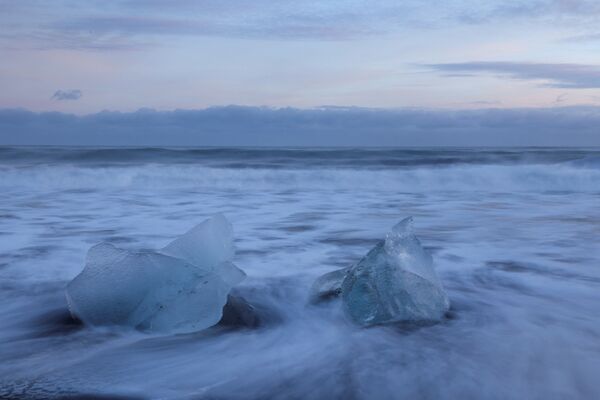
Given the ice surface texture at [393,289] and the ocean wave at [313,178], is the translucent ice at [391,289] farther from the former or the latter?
the ocean wave at [313,178]

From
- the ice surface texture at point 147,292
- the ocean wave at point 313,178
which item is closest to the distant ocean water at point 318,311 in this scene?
the ice surface texture at point 147,292

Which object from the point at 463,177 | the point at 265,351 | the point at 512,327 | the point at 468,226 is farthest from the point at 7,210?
the point at 463,177

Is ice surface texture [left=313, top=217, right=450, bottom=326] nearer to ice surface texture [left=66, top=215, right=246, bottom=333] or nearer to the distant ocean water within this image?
the distant ocean water

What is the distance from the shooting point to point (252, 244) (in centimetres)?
414

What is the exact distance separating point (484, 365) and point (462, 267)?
1.58m

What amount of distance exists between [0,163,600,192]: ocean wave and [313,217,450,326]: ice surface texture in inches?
308

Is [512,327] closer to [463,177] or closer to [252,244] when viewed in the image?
[252,244]

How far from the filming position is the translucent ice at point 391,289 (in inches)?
88.4

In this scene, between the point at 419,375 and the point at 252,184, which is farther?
the point at 252,184

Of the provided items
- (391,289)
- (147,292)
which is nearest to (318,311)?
(391,289)

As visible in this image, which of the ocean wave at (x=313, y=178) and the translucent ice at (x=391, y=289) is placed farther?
the ocean wave at (x=313, y=178)

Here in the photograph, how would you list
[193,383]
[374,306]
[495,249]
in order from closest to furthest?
[193,383]
[374,306]
[495,249]

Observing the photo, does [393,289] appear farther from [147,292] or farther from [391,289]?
[147,292]

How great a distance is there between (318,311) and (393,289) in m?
0.40
